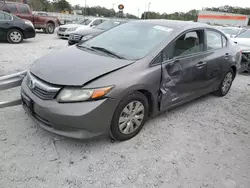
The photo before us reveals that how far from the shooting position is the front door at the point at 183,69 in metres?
3.08

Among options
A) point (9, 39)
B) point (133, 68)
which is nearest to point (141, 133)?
point (133, 68)

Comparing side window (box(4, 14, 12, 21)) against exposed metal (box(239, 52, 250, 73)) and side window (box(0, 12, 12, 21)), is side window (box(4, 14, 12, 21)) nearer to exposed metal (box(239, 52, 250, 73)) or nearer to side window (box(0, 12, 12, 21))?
side window (box(0, 12, 12, 21))

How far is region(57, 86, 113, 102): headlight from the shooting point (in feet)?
7.72

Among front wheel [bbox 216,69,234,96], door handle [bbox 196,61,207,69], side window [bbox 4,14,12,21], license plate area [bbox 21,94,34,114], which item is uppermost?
side window [bbox 4,14,12,21]

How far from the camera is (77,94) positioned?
236 cm

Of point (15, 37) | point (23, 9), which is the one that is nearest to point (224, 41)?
point (15, 37)

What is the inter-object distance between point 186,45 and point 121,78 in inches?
57.2

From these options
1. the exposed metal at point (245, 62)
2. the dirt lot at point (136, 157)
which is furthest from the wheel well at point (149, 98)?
the exposed metal at point (245, 62)

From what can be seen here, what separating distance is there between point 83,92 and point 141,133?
1.17 m

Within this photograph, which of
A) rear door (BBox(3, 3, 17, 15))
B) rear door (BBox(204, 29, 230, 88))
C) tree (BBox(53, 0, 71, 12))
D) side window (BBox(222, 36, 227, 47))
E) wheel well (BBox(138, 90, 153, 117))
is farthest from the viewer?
tree (BBox(53, 0, 71, 12))

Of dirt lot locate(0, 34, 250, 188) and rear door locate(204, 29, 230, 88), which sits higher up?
rear door locate(204, 29, 230, 88)

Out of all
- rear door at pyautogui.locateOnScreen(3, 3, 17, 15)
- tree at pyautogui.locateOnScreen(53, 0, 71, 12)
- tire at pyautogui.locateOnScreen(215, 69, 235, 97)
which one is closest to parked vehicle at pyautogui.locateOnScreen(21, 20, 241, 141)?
tire at pyautogui.locateOnScreen(215, 69, 235, 97)

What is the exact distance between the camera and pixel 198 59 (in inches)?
141

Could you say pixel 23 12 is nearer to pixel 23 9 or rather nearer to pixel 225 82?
pixel 23 9
